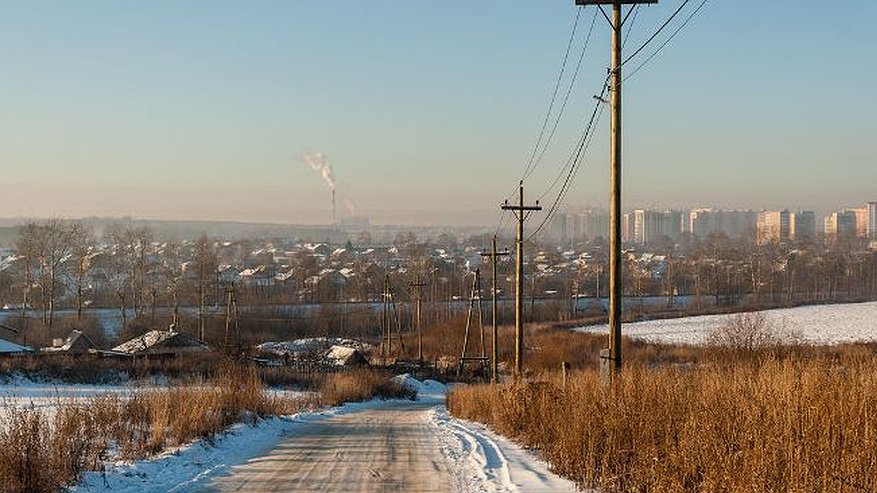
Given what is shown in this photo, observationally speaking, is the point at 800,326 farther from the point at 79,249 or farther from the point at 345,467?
the point at 345,467

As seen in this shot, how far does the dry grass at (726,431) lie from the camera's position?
22.3ft

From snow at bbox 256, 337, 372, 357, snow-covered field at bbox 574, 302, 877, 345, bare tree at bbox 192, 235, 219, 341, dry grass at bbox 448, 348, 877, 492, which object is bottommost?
snow at bbox 256, 337, 372, 357

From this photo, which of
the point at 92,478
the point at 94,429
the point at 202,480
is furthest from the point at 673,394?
the point at 94,429

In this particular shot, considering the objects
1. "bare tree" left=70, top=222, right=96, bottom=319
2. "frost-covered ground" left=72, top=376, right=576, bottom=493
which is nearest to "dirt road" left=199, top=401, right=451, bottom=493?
"frost-covered ground" left=72, top=376, right=576, bottom=493

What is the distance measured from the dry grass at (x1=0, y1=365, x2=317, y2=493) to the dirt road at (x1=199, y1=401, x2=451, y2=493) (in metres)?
1.60

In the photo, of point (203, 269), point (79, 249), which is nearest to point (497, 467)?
point (203, 269)

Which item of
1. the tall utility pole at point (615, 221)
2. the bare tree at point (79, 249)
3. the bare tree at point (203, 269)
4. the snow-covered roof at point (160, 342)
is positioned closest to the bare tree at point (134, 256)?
the bare tree at point (79, 249)

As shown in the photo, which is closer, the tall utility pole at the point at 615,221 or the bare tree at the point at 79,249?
the tall utility pole at the point at 615,221

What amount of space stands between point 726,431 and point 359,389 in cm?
3731

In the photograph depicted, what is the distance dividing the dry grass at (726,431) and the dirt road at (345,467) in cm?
192

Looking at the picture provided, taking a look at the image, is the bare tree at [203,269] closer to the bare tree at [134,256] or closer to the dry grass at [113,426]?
the bare tree at [134,256]

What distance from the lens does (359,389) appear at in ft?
145

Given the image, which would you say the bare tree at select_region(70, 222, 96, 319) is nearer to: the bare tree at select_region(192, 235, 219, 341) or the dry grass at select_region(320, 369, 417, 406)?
the bare tree at select_region(192, 235, 219, 341)

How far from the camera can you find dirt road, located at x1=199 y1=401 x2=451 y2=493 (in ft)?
35.5
